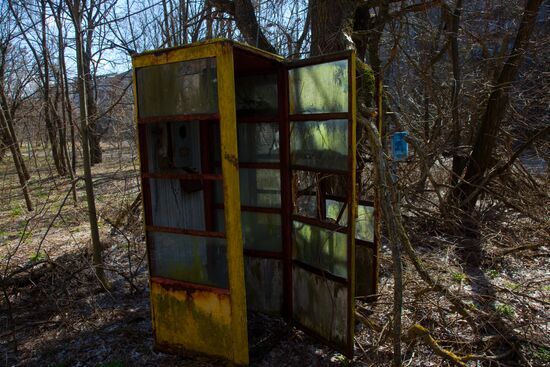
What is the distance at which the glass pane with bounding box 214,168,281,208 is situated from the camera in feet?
13.1

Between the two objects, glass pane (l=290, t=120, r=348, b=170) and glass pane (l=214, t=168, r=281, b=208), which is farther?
glass pane (l=214, t=168, r=281, b=208)

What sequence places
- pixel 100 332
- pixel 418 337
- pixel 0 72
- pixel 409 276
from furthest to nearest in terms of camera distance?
pixel 0 72, pixel 409 276, pixel 100 332, pixel 418 337

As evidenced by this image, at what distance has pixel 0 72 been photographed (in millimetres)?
11797

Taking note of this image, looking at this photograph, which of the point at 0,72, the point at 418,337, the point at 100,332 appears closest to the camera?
the point at 418,337

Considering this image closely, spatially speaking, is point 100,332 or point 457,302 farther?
point 100,332

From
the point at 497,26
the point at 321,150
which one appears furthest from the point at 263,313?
the point at 497,26

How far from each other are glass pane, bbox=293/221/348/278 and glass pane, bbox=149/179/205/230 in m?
0.96

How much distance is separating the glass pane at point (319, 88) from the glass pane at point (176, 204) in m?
1.21

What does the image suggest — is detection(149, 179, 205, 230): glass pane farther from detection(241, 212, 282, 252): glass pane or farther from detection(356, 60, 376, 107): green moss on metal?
detection(356, 60, 376, 107): green moss on metal

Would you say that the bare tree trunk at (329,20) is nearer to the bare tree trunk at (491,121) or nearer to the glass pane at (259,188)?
the glass pane at (259,188)

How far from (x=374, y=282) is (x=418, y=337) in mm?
1025

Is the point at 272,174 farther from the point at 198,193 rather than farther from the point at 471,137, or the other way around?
the point at 471,137

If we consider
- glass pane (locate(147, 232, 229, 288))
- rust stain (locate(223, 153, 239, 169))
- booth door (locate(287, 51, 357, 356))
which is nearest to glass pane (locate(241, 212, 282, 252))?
booth door (locate(287, 51, 357, 356))

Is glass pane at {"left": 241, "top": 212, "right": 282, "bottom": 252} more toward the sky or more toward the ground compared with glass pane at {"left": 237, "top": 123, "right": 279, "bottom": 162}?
more toward the ground
